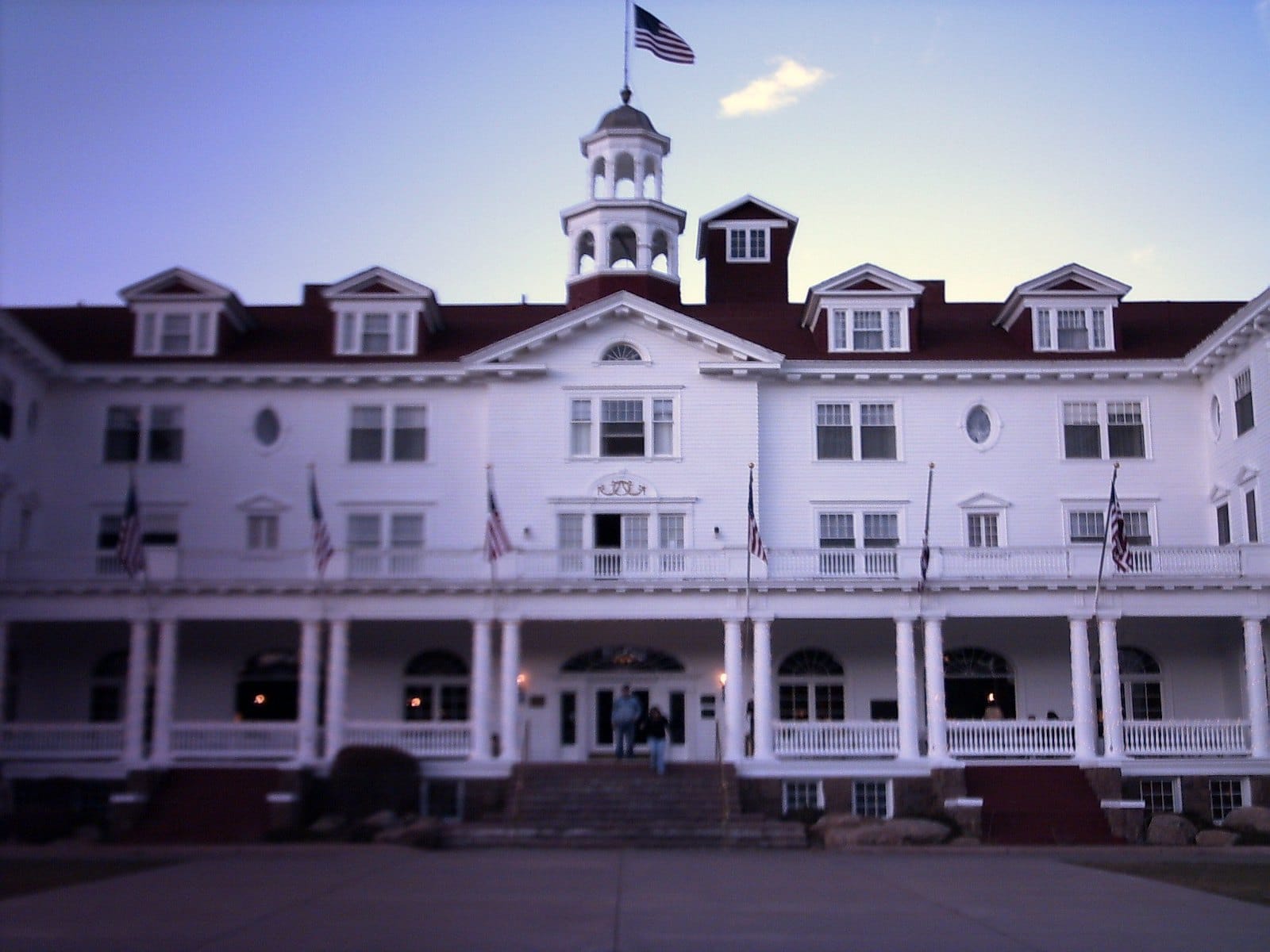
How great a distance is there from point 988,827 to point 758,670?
250 inches

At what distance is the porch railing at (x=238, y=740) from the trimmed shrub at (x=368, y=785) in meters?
2.24

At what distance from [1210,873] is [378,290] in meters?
26.3

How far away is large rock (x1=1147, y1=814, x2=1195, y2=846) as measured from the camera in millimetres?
31891

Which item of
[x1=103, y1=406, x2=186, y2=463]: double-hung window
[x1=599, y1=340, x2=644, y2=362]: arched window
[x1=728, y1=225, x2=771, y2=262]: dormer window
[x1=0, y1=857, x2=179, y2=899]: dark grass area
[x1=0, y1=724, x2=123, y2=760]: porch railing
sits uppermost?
[x1=728, y1=225, x2=771, y2=262]: dormer window

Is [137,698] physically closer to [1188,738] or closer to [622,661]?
[622,661]

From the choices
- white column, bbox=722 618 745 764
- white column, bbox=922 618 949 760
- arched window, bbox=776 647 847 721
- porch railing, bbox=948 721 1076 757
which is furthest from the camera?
arched window, bbox=776 647 847 721

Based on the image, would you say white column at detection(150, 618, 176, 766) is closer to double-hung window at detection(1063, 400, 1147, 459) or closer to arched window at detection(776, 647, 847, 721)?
arched window at detection(776, 647, 847, 721)

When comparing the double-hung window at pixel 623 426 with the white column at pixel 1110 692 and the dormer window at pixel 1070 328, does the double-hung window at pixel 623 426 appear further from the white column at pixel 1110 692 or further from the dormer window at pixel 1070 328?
the white column at pixel 1110 692

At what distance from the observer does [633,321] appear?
39844 mm

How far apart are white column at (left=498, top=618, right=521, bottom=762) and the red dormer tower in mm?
12700

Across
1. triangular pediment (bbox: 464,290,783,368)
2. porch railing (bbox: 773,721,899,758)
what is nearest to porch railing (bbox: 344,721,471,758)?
porch railing (bbox: 773,721,899,758)

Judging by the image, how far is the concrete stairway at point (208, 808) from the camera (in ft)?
107

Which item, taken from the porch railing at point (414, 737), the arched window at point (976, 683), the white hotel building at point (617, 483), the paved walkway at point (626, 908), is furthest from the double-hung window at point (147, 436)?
the arched window at point (976, 683)

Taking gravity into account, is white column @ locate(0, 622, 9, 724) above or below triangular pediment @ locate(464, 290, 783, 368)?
below
